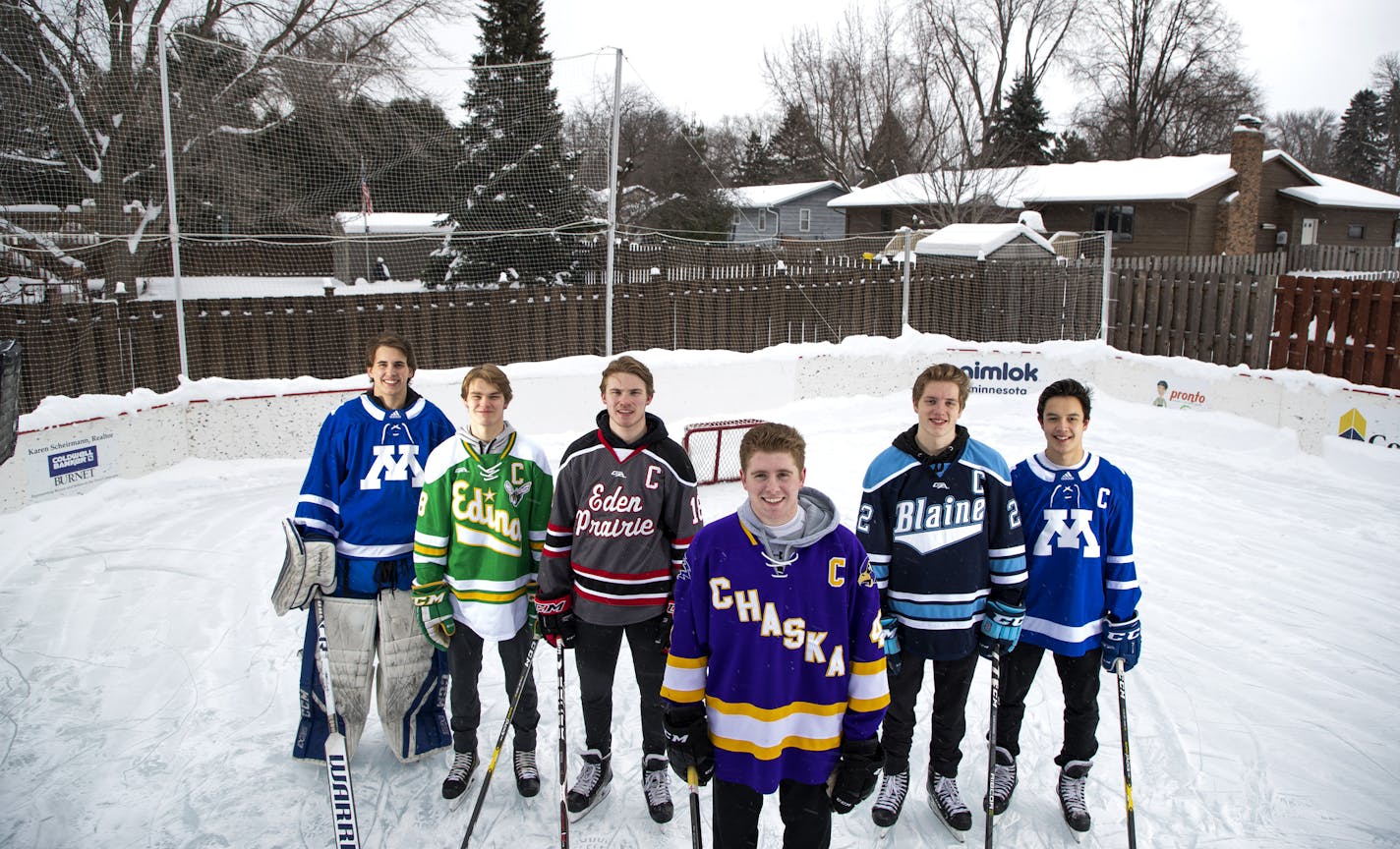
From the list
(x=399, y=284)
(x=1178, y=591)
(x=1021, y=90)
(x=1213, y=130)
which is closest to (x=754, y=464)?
(x=1178, y=591)

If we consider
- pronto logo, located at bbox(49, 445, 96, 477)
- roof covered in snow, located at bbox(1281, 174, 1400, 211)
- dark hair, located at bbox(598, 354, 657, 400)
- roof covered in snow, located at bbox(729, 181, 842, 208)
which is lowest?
pronto logo, located at bbox(49, 445, 96, 477)

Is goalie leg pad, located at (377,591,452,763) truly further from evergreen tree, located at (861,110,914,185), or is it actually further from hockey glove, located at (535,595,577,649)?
evergreen tree, located at (861,110,914,185)

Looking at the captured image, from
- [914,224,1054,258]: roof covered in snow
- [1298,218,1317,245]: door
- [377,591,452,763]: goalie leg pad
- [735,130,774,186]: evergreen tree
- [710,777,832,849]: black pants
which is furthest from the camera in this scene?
[735,130,774,186]: evergreen tree

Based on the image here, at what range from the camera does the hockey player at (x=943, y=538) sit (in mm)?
3197

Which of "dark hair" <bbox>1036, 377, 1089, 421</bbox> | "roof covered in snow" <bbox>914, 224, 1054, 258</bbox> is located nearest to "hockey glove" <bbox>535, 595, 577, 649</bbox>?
"dark hair" <bbox>1036, 377, 1089, 421</bbox>

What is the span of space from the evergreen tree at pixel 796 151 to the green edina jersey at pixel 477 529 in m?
36.0

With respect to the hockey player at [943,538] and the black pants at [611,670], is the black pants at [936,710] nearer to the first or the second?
the hockey player at [943,538]

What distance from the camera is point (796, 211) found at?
123 feet

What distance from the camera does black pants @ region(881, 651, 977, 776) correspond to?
3355 mm

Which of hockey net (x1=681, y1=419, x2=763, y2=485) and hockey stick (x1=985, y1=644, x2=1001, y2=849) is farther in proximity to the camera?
hockey net (x1=681, y1=419, x2=763, y2=485)

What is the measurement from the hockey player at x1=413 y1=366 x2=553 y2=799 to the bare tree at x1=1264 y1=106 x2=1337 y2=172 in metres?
63.4

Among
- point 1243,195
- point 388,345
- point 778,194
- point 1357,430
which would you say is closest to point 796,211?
point 778,194

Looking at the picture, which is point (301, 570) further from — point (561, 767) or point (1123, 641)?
point (1123, 641)

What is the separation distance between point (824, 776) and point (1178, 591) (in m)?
4.21
